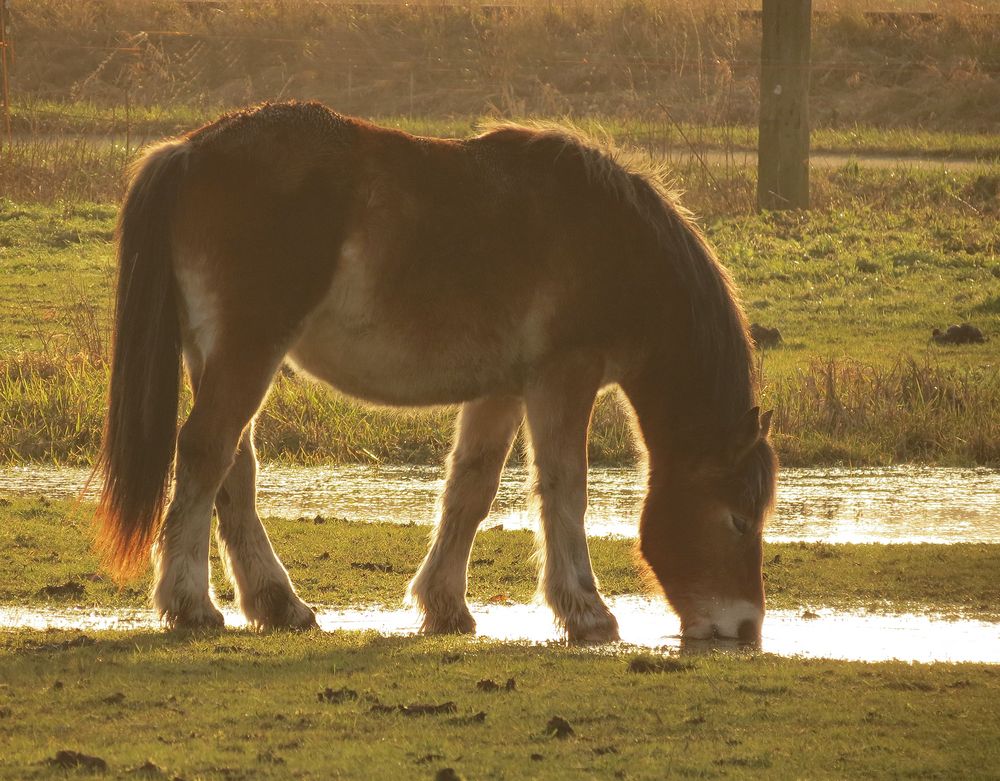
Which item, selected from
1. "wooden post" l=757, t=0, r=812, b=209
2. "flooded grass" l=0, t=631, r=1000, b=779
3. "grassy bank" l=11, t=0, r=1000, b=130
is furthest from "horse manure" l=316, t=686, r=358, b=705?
"grassy bank" l=11, t=0, r=1000, b=130

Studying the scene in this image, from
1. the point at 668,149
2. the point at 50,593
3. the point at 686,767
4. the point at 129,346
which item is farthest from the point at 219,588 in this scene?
the point at 668,149

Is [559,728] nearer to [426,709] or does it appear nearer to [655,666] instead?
[426,709]

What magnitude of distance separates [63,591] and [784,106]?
1321 cm

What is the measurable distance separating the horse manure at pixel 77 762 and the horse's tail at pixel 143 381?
81.1 inches

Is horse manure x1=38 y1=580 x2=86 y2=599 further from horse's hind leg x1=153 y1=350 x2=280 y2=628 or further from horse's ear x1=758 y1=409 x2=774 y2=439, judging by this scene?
horse's ear x1=758 y1=409 x2=774 y2=439

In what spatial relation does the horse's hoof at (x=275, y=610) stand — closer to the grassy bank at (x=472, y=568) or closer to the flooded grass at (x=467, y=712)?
the flooded grass at (x=467, y=712)

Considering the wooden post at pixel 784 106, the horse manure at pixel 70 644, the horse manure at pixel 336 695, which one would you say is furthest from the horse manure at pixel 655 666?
the wooden post at pixel 784 106

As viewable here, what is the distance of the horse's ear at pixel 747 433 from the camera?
6844mm

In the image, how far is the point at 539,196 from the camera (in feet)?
22.7

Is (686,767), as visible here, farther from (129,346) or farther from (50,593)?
(50,593)

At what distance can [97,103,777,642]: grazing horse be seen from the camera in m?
6.41

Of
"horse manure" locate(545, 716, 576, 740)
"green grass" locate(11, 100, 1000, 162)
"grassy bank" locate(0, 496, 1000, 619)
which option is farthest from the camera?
"green grass" locate(11, 100, 1000, 162)

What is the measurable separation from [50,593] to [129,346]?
1365mm

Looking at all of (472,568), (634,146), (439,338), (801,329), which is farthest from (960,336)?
(439,338)
